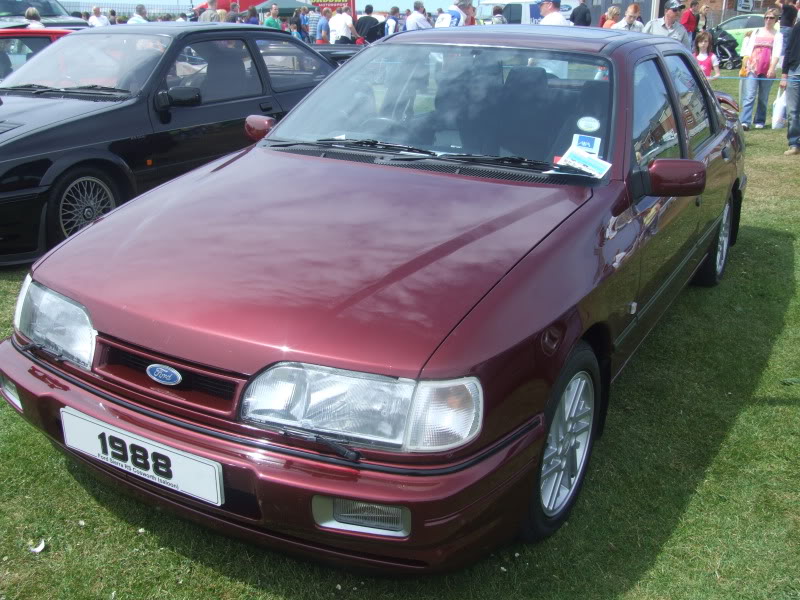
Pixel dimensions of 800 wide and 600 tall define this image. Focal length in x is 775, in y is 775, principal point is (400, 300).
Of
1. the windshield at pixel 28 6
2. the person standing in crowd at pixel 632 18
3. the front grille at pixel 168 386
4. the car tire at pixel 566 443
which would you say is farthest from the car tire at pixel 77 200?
the windshield at pixel 28 6

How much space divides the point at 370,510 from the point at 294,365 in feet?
1.33

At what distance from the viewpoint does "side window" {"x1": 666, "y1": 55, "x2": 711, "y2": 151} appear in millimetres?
3846

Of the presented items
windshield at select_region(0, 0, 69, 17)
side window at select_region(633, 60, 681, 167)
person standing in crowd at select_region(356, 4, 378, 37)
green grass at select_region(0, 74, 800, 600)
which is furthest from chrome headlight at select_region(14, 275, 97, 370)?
person standing in crowd at select_region(356, 4, 378, 37)

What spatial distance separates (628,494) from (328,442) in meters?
1.41

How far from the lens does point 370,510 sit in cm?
192

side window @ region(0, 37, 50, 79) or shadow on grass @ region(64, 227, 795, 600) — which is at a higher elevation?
side window @ region(0, 37, 50, 79)

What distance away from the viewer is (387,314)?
6.71ft

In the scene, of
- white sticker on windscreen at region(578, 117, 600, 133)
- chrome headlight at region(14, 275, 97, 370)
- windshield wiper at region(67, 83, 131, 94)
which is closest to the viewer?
chrome headlight at region(14, 275, 97, 370)

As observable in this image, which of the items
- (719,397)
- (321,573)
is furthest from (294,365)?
(719,397)

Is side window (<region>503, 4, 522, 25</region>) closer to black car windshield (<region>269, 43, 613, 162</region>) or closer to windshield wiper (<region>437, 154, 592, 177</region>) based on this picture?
black car windshield (<region>269, 43, 613, 162</region>)

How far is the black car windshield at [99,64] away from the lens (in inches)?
221

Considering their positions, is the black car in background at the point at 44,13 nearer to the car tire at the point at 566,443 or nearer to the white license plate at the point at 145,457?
the white license plate at the point at 145,457

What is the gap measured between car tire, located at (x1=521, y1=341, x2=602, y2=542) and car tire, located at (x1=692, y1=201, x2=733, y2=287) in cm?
241

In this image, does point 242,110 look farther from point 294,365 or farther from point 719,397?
point 294,365
